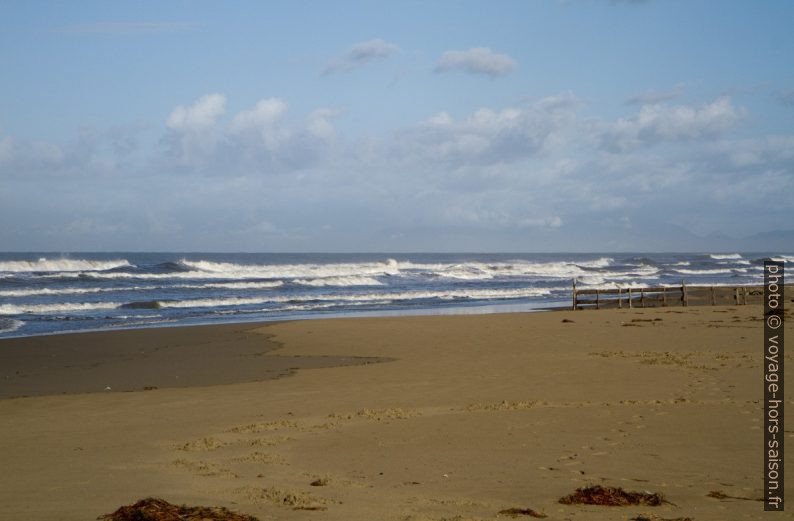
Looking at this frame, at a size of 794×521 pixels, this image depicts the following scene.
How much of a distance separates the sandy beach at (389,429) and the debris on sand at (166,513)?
0.24 meters

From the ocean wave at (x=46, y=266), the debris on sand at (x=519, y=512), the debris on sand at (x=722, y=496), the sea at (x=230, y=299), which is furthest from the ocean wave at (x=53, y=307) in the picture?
the ocean wave at (x=46, y=266)

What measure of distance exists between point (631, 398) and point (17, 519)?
296 inches

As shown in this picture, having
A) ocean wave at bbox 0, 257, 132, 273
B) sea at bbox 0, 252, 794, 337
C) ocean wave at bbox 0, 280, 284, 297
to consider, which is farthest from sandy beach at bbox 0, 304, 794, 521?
ocean wave at bbox 0, 257, 132, 273

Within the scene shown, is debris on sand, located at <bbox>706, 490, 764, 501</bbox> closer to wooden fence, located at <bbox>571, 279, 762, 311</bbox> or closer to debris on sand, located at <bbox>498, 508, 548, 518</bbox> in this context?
debris on sand, located at <bbox>498, 508, 548, 518</bbox>

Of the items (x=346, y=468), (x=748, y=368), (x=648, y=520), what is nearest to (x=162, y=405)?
(x=346, y=468)

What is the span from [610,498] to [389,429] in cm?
335

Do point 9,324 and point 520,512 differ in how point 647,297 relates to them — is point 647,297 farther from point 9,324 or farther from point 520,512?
point 520,512

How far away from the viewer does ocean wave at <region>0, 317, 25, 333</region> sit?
2288 cm

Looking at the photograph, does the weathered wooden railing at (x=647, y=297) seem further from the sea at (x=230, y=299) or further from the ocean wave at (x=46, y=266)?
the ocean wave at (x=46, y=266)

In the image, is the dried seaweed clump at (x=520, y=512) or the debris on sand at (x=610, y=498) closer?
the dried seaweed clump at (x=520, y=512)

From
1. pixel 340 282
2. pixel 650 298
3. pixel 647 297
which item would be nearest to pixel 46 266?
pixel 340 282

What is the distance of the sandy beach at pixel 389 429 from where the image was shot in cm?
575

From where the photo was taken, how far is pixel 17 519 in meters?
5.18

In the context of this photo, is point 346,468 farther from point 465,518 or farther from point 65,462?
point 65,462
